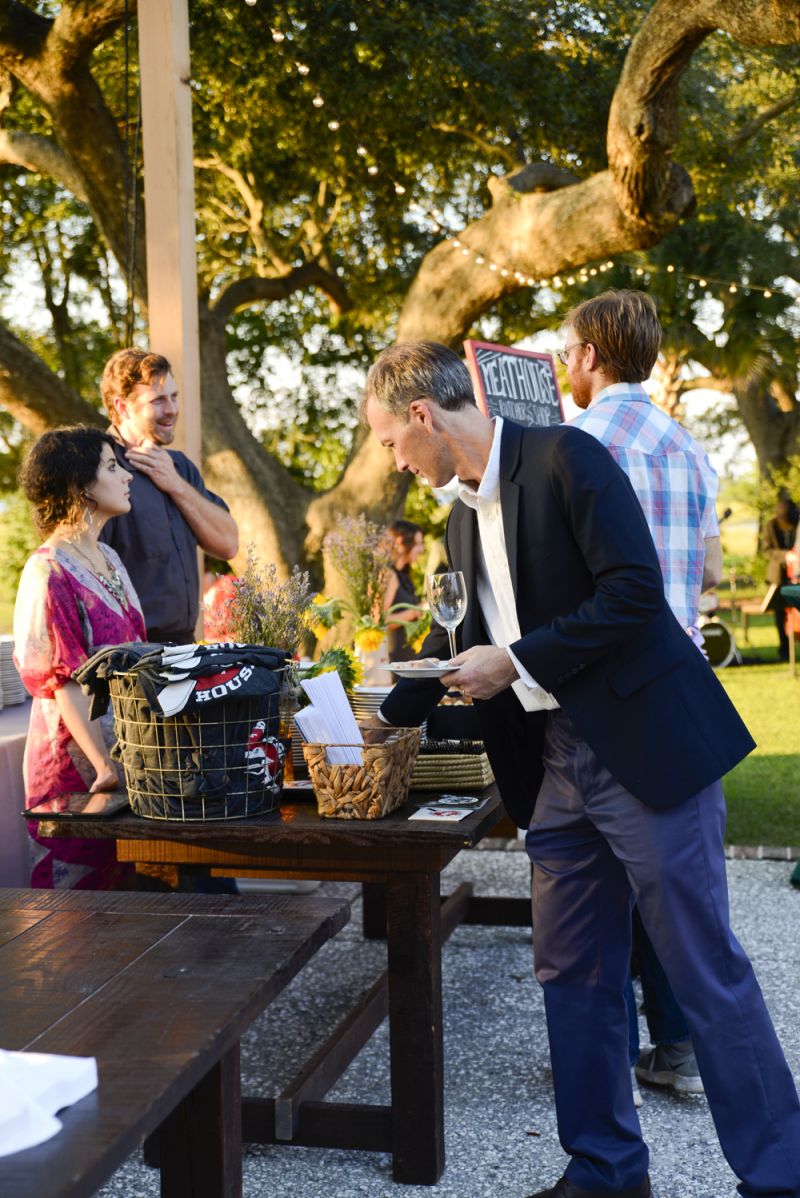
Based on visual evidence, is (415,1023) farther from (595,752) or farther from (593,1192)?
(595,752)

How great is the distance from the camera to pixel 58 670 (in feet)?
9.77

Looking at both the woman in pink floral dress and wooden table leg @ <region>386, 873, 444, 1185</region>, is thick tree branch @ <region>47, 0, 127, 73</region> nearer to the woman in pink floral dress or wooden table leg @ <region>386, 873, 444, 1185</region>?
the woman in pink floral dress

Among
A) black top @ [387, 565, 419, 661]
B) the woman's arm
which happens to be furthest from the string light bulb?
the woman's arm

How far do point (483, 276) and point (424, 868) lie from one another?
6460mm

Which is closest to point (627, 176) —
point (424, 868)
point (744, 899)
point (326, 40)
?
point (326, 40)

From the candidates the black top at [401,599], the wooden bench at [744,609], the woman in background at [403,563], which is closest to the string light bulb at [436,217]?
the woman in background at [403,563]

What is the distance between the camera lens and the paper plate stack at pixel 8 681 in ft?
13.9

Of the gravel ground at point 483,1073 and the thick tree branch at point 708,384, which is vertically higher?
the thick tree branch at point 708,384

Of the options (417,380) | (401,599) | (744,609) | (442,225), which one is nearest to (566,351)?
(417,380)

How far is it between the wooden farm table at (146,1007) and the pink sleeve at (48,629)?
84cm

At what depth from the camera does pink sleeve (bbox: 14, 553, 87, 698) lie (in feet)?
9.75

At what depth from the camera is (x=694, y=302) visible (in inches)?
717

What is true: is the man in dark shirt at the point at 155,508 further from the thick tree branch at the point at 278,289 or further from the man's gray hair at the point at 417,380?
the thick tree branch at the point at 278,289

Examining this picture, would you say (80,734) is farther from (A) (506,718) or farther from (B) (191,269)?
(B) (191,269)
